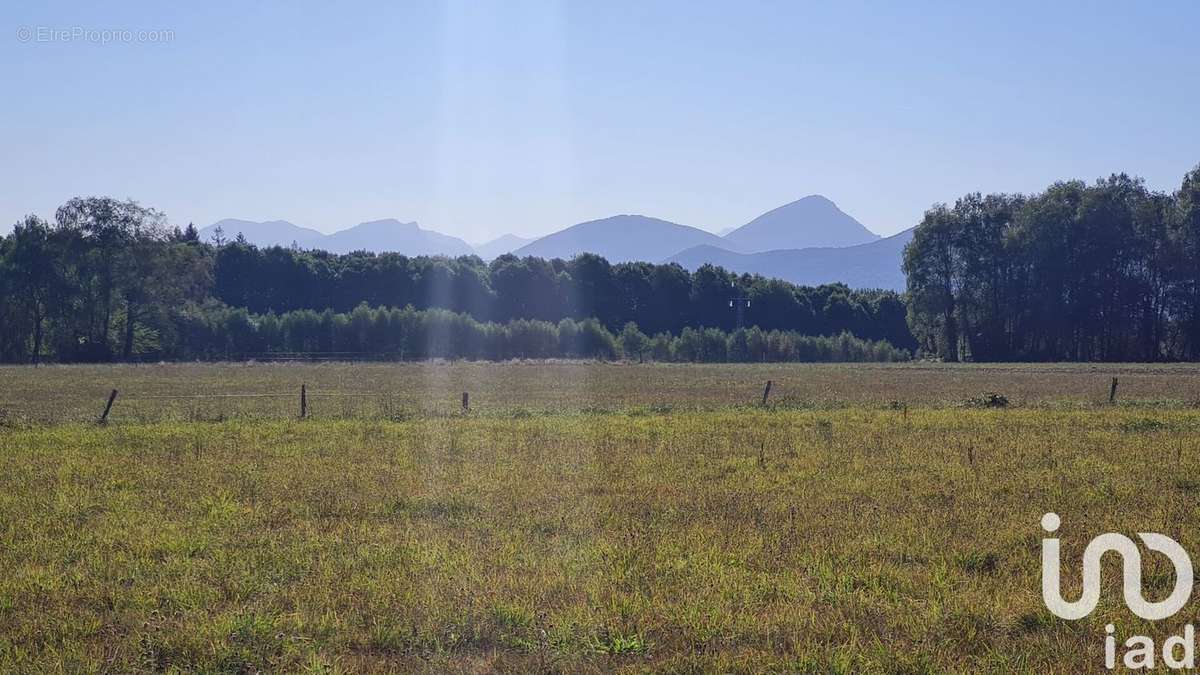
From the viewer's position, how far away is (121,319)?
3821 inches

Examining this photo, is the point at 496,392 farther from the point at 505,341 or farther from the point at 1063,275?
the point at 1063,275

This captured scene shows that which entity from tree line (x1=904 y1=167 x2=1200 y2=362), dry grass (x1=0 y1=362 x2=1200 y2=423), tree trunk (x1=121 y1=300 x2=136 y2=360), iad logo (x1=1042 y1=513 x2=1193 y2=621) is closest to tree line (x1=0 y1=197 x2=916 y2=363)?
tree trunk (x1=121 y1=300 x2=136 y2=360)

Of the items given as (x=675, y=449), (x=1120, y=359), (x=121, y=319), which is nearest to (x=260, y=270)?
(x=121, y=319)

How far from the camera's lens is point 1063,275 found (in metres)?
97.1

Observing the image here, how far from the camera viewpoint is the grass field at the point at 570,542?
843 cm

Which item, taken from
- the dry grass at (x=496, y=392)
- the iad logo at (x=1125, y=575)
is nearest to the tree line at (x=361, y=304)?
the dry grass at (x=496, y=392)

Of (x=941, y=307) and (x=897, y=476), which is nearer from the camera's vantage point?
(x=897, y=476)

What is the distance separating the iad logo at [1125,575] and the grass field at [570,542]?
149mm

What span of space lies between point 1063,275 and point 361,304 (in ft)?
237

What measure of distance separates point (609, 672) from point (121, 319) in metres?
100

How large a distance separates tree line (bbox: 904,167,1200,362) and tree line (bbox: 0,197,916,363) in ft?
31.4

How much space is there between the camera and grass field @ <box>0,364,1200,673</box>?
27.7 feet

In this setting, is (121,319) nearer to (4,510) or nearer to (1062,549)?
(4,510)

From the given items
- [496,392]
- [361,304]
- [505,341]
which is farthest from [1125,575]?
[361,304]
